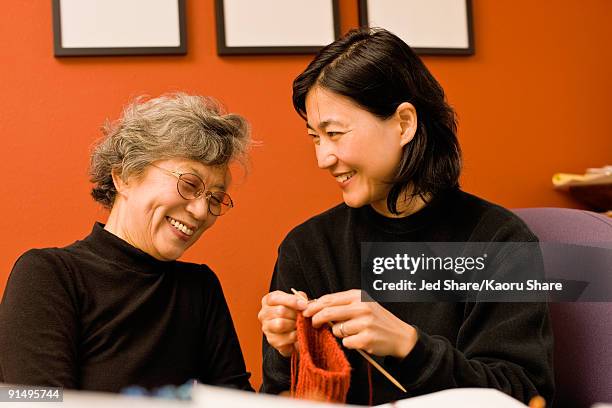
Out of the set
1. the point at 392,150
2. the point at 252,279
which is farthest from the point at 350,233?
the point at 252,279

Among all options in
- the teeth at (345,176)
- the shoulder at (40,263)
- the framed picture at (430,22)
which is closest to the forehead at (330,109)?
the teeth at (345,176)

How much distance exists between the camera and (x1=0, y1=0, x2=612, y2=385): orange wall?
1.98 metres

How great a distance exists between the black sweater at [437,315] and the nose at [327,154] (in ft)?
0.47

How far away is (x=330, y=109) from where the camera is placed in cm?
142

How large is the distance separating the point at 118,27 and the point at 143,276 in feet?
2.84

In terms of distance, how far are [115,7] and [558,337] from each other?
1.43 metres

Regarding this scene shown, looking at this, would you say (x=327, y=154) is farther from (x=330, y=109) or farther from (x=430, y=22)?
(x=430, y=22)

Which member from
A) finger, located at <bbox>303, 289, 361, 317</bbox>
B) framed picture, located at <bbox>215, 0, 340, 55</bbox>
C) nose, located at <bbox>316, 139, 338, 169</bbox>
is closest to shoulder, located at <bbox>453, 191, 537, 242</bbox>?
nose, located at <bbox>316, 139, 338, 169</bbox>

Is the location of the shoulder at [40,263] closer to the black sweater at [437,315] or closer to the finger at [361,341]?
the black sweater at [437,315]

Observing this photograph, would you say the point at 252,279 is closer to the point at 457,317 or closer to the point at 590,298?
the point at 457,317

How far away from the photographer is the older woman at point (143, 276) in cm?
131

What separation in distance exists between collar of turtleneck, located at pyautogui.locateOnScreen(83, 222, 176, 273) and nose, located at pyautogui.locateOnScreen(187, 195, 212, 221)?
0.13m

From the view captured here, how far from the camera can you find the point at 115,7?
2020 mm

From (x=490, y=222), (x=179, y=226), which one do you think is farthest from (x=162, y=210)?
(x=490, y=222)
